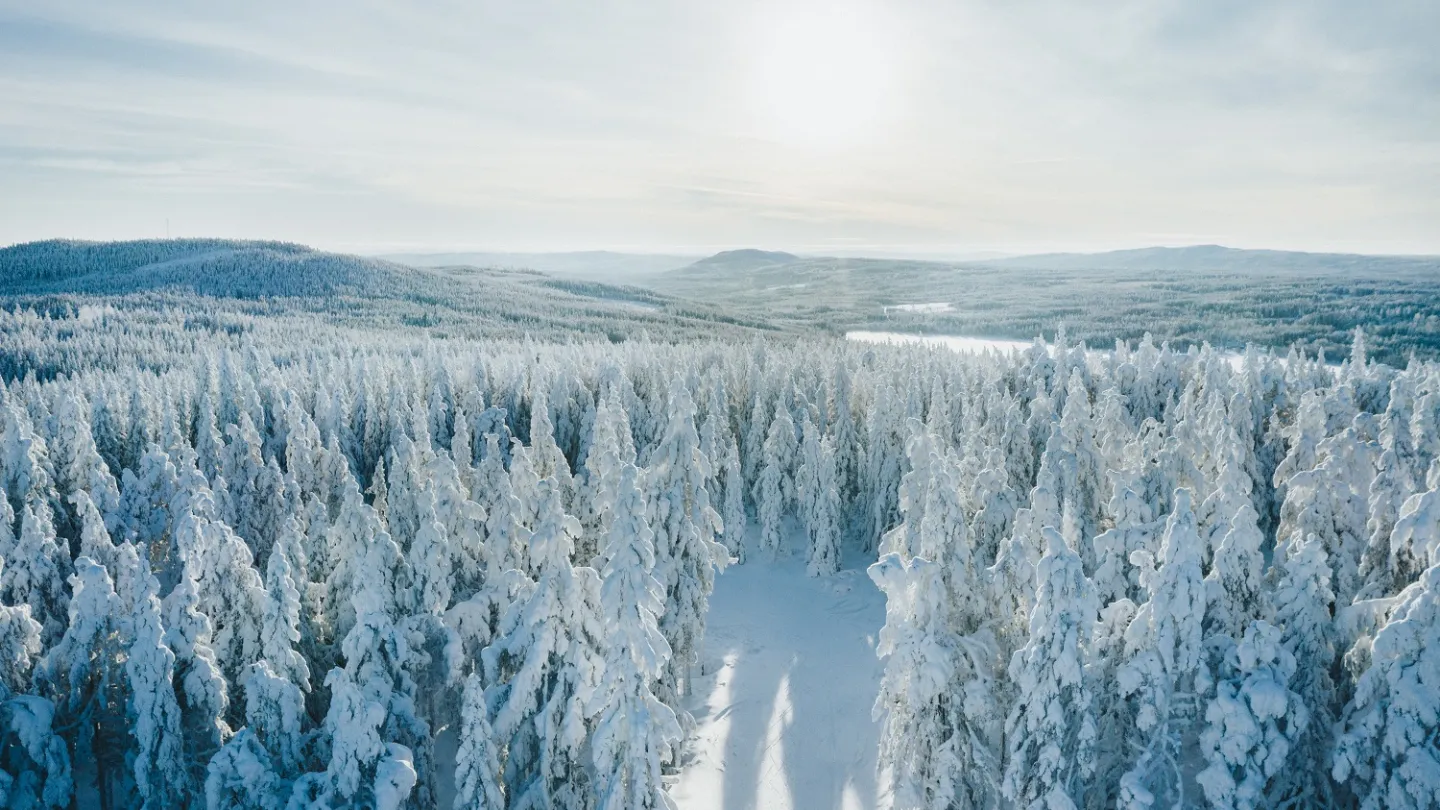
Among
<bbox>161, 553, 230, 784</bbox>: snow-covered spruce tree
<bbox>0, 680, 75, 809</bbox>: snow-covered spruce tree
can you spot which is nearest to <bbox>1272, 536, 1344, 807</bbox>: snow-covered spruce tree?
<bbox>161, 553, 230, 784</bbox>: snow-covered spruce tree

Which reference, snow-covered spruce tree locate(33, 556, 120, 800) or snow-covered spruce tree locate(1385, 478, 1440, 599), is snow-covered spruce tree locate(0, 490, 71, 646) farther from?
snow-covered spruce tree locate(1385, 478, 1440, 599)

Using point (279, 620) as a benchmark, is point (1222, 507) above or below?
above

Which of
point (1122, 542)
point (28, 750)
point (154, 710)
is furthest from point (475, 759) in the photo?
point (1122, 542)

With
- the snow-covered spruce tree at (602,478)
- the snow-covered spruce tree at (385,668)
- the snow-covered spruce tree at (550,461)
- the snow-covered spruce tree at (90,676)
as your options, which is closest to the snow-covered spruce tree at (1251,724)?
the snow-covered spruce tree at (602,478)

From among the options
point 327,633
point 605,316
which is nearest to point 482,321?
point 605,316

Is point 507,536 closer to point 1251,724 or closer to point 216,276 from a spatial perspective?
point 1251,724
